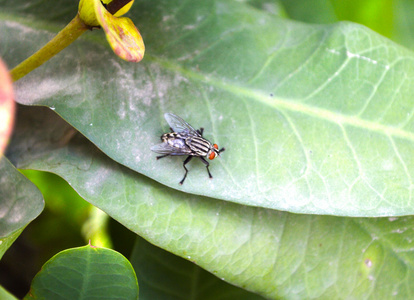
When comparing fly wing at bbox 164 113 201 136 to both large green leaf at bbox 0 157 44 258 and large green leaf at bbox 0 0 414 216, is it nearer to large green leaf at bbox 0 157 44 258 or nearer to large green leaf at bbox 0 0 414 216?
large green leaf at bbox 0 0 414 216

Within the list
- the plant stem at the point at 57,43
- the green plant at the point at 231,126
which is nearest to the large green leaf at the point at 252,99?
the green plant at the point at 231,126

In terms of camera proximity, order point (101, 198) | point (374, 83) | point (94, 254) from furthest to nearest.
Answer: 1. point (374, 83)
2. point (101, 198)
3. point (94, 254)

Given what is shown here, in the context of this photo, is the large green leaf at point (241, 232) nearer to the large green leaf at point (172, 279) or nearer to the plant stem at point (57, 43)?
the large green leaf at point (172, 279)

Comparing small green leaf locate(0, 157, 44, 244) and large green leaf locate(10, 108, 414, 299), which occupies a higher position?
small green leaf locate(0, 157, 44, 244)

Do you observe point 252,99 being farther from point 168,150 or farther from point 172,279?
point 172,279

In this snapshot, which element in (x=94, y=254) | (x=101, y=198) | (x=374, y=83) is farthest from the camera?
(x=374, y=83)

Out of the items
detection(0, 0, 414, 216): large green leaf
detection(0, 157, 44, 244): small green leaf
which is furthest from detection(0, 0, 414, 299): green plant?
detection(0, 157, 44, 244): small green leaf

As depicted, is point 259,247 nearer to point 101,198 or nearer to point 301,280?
point 301,280

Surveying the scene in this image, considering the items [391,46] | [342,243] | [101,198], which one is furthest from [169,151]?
[391,46]
